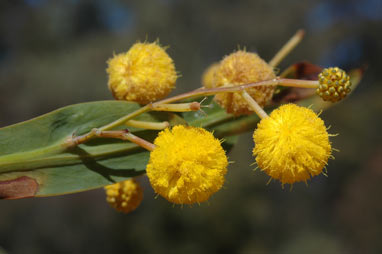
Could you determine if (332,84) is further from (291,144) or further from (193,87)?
(193,87)

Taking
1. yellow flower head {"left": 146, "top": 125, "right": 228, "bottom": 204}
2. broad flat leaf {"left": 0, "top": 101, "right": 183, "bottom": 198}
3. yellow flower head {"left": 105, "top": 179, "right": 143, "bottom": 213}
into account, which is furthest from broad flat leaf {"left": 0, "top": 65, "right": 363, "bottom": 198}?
yellow flower head {"left": 146, "top": 125, "right": 228, "bottom": 204}

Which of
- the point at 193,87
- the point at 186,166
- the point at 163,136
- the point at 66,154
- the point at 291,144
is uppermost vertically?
the point at 193,87

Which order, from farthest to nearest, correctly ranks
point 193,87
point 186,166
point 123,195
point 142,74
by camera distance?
1. point 193,87
2. point 123,195
3. point 142,74
4. point 186,166

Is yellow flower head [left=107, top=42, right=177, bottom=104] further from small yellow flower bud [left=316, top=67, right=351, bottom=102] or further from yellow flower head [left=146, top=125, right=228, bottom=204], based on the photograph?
small yellow flower bud [left=316, top=67, right=351, bottom=102]

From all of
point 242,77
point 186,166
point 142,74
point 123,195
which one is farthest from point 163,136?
point 123,195

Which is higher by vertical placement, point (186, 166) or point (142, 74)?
point (142, 74)

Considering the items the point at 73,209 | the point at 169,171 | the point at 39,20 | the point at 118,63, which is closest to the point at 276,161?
the point at 169,171

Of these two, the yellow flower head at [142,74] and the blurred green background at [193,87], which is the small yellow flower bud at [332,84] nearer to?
the yellow flower head at [142,74]
